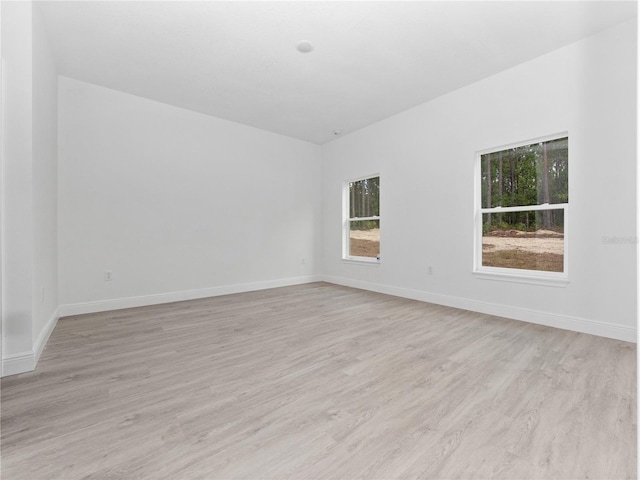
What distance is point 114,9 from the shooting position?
2.44m

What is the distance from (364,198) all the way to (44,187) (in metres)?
4.26

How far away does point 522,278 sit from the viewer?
10.5ft

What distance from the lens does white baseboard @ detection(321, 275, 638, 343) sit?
260 centimetres

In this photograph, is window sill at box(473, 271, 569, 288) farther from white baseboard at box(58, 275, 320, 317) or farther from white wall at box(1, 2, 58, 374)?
white wall at box(1, 2, 58, 374)

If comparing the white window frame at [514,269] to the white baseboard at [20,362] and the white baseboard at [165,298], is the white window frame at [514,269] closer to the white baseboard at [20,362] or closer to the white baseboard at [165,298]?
the white baseboard at [165,298]

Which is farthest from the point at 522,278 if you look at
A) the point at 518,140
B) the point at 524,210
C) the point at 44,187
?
the point at 44,187

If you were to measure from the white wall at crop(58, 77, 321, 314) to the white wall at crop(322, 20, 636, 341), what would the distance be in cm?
172

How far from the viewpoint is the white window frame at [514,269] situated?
2.96 m

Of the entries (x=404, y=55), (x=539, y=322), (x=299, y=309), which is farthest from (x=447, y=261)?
(x=404, y=55)

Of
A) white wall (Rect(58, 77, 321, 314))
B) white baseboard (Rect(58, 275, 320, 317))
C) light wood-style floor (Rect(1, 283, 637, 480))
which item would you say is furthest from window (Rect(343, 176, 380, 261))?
light wood-style floor (Rect(1, 283, 637, 480))

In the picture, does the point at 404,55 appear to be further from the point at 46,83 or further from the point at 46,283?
the point at 46,283

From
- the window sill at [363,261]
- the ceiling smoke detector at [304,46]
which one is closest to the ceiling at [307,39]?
the ceiling smoke detector at [304,46]

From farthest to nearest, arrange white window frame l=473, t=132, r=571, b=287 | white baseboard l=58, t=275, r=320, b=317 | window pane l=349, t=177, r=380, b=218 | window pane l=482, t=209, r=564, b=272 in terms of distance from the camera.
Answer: window pane l=349, t=177, r=380, b=218
white baseboard l=58, t=275, r=320, b=317
window pane l=482, t=209, r=564, b=272
white window frame l=473, t=132, r=571, b=287

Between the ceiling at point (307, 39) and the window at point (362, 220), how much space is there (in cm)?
155
